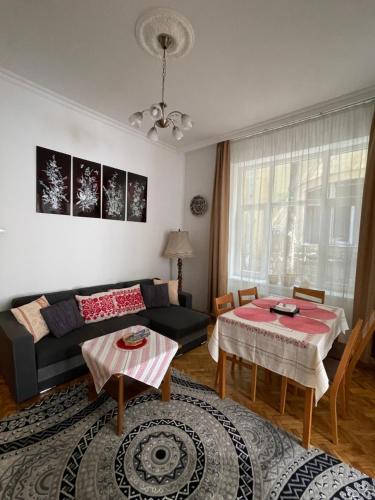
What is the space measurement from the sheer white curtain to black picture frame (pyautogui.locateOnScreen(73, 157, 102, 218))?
77.6 inches

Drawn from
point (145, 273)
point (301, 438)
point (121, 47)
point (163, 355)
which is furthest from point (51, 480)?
point (121, 47)

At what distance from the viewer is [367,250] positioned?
2408mm

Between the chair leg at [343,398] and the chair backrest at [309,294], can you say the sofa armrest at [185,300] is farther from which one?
the chair leg at [343,398]

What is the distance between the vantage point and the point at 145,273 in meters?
3.75

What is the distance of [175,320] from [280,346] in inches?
54.1

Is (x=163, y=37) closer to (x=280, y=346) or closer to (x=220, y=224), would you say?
(x=220, y=224)

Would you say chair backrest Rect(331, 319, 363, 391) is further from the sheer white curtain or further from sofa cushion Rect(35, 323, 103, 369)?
sofa cushion Rect(35, 323, 103, 369)

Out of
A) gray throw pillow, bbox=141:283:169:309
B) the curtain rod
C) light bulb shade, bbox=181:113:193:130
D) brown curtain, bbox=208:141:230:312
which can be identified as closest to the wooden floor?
gray throw pillow, bbox=141:283:169:309

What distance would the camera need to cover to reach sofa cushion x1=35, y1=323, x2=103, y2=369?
6.28ft

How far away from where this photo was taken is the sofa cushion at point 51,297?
2324 mm

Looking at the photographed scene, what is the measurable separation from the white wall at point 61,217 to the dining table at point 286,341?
1988 mm

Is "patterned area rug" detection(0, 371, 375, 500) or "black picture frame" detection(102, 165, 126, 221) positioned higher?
"black picture frame" detection(102, 165, 126, 221)

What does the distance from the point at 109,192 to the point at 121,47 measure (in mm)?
1651

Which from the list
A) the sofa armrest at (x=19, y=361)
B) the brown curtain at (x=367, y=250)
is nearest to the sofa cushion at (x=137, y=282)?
the sofa armrest at (x=19, y=361)
